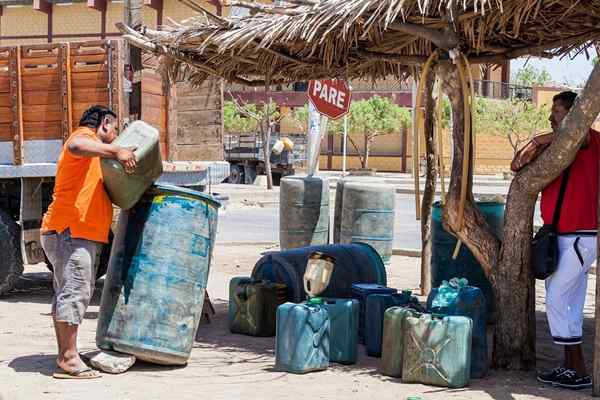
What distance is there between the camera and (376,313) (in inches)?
290

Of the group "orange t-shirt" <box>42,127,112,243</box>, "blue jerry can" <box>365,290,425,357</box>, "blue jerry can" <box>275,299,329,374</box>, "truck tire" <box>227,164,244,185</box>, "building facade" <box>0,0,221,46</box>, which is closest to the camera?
"orange t-shirt" <box>42,127,112,243</box>

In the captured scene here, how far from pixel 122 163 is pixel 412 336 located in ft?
7.06

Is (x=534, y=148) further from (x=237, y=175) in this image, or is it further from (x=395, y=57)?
(x=237, y=175)

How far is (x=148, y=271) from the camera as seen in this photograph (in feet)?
22.0

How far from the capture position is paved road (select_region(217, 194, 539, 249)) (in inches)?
674

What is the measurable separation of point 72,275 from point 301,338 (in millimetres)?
1534

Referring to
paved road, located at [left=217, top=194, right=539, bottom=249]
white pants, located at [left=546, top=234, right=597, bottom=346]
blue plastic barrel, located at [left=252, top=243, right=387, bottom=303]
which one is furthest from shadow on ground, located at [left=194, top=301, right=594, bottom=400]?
paved road, located at [left=217, top=194, right=539, bottom=249]

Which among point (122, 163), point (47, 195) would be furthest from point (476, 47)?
point (47, 195)

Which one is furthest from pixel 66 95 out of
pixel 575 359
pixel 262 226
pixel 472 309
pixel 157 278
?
pixel 262 226

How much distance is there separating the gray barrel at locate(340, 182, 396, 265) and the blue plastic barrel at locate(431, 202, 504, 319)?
370 cm

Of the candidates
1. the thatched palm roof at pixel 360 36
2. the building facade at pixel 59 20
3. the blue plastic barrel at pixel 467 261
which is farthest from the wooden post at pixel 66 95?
the building facade at pixel 59 20

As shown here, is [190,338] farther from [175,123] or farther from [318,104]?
[318,104]

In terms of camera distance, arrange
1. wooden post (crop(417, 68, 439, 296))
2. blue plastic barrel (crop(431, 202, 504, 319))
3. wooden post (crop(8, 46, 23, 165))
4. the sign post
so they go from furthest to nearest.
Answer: the sign post < wooden post (crop(417, 68, 439, 296)) < wooden post (crop(8, 46, 23, 165)) < blue plastic barrel (crop(431, 202, 504, 319))

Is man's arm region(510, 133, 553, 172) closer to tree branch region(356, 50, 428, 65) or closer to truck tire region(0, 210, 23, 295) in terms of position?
tree branch region(356, 50, 428, 65)
